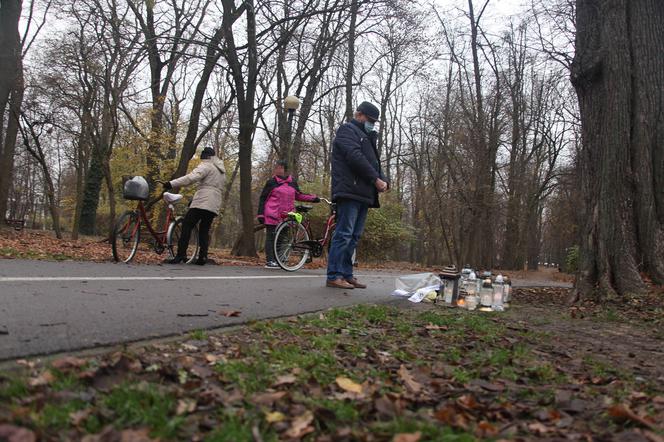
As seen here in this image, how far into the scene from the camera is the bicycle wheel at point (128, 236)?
28.0 ft

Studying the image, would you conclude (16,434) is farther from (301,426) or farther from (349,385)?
(349,385)

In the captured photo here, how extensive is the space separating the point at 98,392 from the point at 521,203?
3398 centimetres

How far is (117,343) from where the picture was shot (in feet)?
9.18

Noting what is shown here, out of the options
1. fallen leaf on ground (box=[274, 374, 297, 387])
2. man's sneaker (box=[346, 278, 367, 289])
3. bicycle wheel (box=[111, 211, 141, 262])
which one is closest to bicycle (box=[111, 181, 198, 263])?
bicycle wheel (box=[111, 211, 141, 262])

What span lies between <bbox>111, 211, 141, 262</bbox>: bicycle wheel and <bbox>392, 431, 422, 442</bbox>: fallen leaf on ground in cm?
761

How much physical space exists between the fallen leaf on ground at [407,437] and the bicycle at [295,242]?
7.40 m

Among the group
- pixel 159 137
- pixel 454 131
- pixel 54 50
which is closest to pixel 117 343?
pixel 54 50

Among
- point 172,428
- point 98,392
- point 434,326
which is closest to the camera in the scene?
point 172,428

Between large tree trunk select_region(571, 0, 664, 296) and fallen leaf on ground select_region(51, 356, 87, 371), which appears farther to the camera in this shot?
large tree trunk select_region(571, 0, 664, 296)

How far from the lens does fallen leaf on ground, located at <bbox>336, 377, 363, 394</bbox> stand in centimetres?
237

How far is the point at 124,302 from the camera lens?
13.5ft

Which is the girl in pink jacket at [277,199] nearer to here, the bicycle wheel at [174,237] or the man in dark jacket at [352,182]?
the bicycle wheel at [174,237]

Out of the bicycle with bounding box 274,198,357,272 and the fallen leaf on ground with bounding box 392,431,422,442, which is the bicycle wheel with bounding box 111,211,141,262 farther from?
the fallen leaf on ground with bounding box 392,431,422,442

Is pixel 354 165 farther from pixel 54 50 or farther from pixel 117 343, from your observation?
pixel 54 50
